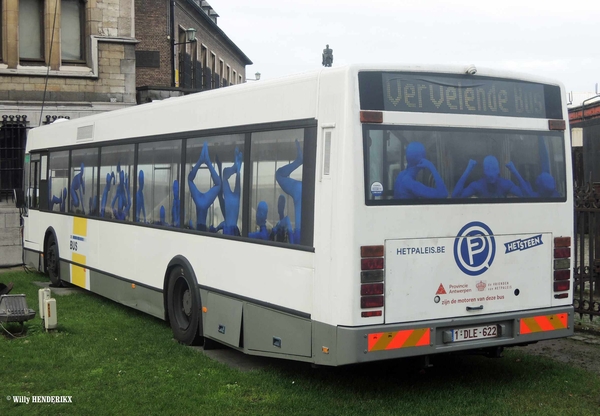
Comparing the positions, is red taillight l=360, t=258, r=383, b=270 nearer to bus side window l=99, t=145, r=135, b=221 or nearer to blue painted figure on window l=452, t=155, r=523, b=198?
blue painted figure on window l=452, t=155, r=523, b=198

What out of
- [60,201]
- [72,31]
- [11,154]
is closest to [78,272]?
[60,201]

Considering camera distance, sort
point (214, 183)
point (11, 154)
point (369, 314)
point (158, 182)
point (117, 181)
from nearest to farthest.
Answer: point (369, 314) < point (214, 183) < point (158, 182) < point (117, 181) < point (11, 154)

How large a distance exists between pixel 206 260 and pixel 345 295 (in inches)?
104

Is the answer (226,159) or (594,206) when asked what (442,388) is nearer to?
(226,159)

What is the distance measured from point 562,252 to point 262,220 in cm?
273

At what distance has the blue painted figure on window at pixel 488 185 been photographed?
289 inches

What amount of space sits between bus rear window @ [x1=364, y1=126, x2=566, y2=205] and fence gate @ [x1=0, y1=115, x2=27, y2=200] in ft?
57.8

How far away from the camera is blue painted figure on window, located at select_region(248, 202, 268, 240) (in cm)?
794

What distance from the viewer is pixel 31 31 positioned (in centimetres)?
2548

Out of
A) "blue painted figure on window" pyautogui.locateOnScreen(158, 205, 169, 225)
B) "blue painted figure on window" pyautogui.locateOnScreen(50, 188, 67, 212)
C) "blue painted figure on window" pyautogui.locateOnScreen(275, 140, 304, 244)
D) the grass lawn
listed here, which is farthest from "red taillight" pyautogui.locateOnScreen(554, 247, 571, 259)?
"blue painted figure on window" pyautogui.locateOnScreen(50, 188, 67, 212)

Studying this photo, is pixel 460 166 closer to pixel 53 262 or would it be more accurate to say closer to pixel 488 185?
pixel 488 185

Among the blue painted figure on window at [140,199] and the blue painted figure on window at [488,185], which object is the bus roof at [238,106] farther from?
the blue painted figure on window at [488,185]

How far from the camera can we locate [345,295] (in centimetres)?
682

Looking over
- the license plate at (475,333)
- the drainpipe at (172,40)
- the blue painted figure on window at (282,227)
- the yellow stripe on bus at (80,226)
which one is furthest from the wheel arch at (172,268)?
the drainpipe at (172,40)
